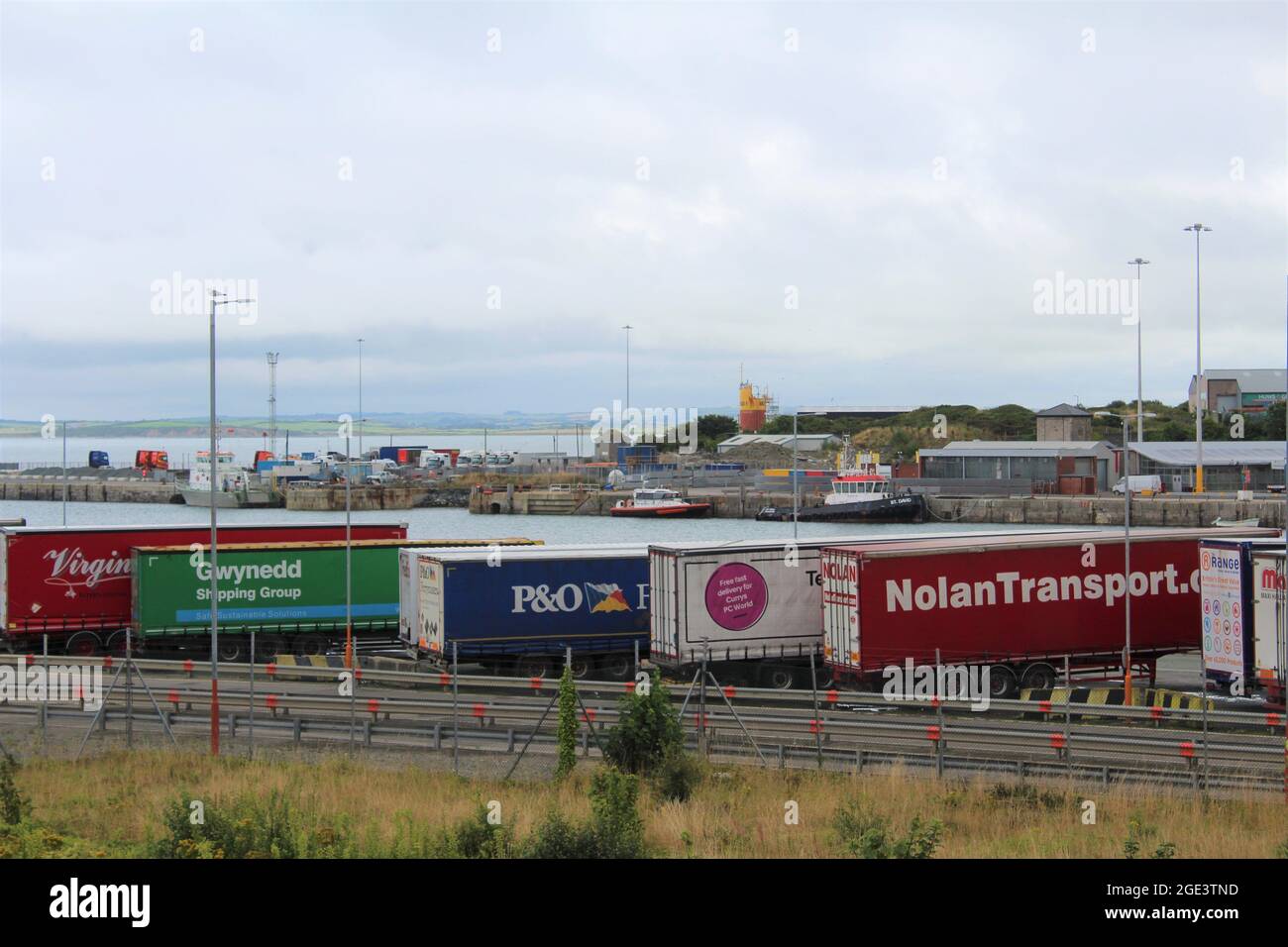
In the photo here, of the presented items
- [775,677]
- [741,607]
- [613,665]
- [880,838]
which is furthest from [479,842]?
[613,665]

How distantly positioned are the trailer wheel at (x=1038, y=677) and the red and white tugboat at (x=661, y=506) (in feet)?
270

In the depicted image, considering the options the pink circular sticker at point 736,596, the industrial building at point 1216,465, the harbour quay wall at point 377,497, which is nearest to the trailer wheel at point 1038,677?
the pink circular sticker at point 736,596

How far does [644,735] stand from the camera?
1895 cm

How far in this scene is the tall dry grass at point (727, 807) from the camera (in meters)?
14.1

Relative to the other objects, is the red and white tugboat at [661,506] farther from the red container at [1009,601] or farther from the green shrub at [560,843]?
the green shrub at [560,843]

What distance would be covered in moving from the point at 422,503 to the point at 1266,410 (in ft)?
275

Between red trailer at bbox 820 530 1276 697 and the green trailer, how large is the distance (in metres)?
12.7

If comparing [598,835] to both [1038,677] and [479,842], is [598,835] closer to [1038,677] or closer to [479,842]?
[479,842]

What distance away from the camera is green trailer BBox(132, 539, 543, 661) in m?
34.6

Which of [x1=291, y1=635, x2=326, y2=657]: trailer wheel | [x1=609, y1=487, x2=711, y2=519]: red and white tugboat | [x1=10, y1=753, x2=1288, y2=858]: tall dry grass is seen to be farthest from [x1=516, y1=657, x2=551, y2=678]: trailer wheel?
[x1=609, y1=487, x2=711, y2=519]: red and white tugboat

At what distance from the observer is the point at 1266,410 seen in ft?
422

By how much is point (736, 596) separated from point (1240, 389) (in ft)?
407
